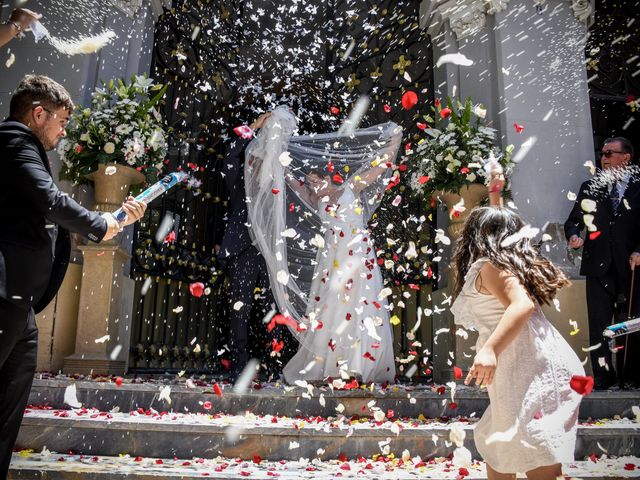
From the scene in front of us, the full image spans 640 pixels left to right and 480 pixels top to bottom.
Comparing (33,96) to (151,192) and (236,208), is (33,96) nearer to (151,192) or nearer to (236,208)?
(151,192)

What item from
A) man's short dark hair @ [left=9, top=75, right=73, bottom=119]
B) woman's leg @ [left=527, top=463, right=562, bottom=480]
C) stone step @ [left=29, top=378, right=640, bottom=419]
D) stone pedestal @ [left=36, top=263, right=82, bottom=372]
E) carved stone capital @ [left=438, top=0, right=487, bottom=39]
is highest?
carved stone capital @ [left=438, top=0, right=487, bottom=39]

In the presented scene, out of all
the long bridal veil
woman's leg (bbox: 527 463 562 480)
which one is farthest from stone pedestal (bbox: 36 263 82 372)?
woman's leg (bbox: 527 463 562 480)

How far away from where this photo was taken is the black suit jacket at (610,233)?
5.48 metres

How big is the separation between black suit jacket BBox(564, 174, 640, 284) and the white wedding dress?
6.25 feet

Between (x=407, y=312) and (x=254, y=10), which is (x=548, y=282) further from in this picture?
(x=254, y=10)

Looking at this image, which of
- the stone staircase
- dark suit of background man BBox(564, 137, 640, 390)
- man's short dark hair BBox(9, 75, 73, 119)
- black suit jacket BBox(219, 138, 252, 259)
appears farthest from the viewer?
black suit jacket BBox(219, 138, 252, 259)

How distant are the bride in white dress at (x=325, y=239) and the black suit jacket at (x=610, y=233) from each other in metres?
1.86

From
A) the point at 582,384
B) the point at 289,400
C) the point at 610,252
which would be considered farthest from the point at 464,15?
the point at 582,384

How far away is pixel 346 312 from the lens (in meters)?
5.52

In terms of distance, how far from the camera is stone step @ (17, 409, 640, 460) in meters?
3.51

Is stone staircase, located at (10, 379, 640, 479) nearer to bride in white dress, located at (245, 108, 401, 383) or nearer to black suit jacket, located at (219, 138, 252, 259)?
bride in white dress, located at (245, 108, 401, 383)

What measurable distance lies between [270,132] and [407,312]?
10.1 ft

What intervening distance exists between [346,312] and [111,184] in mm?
2446

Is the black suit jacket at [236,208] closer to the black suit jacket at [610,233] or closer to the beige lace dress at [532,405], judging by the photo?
the black suit jacket at [610,233]
